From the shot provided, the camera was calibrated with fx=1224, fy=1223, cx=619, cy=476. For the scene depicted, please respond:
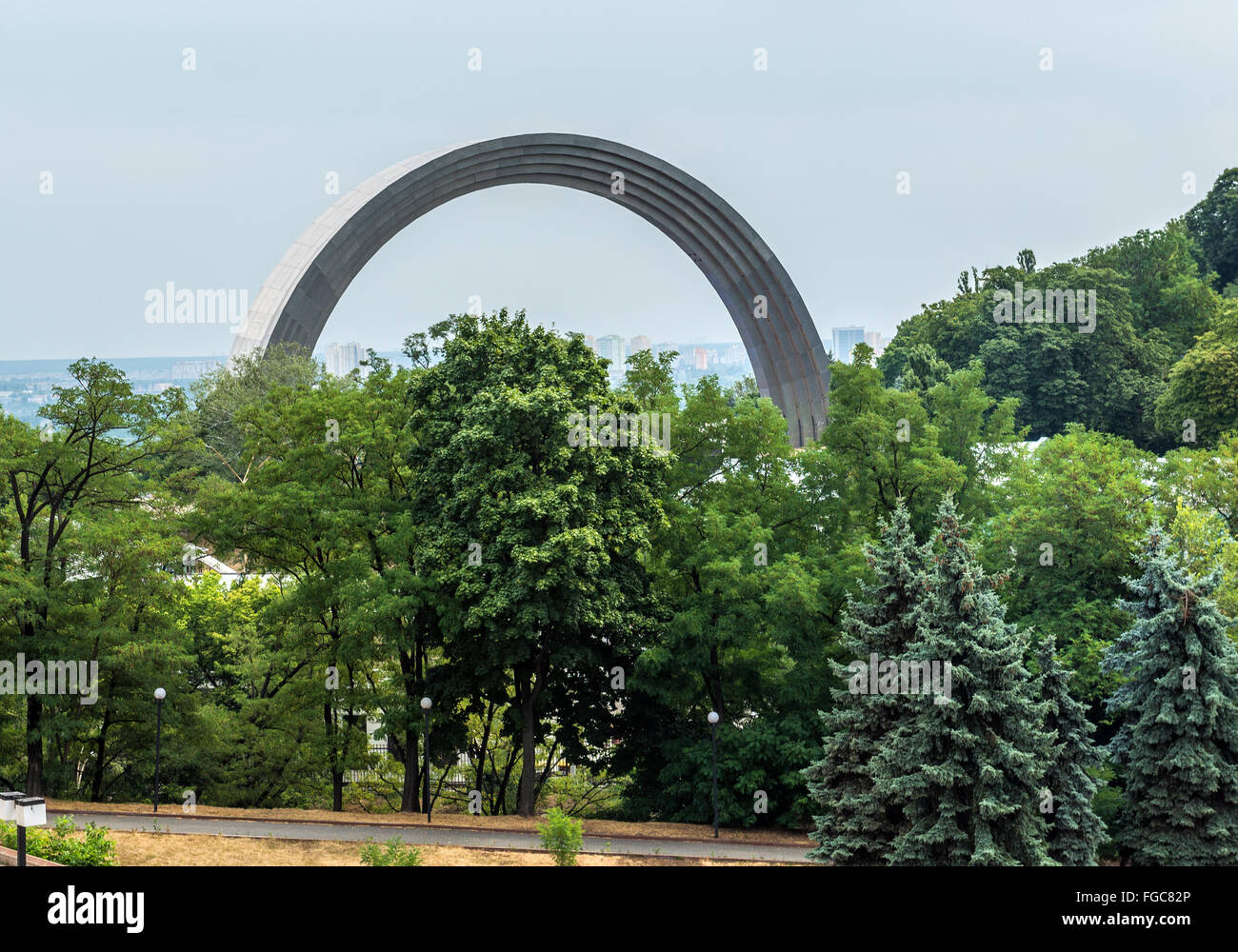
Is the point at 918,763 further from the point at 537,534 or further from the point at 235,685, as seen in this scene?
the point at 235,685

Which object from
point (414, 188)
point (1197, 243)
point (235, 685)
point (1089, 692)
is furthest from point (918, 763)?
point (1197, 243)

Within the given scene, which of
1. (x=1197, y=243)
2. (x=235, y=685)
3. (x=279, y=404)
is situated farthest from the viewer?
(x=1197, y=243)

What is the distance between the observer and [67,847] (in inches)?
583

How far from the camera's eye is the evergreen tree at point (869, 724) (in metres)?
18.3

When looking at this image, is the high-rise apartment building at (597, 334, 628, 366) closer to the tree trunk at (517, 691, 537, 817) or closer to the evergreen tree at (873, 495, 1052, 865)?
the tree trunk at (517, 691, 537, 817)

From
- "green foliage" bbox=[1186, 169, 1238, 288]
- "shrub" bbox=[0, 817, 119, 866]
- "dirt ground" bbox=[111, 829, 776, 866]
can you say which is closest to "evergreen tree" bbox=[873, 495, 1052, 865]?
"dirt ground" bbox=[111, 829, 776, 866]

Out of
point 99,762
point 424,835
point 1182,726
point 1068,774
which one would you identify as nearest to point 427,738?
point 424,835

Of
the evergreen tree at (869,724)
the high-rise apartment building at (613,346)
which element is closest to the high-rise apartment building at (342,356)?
the high-rise apartment building at (613,346)

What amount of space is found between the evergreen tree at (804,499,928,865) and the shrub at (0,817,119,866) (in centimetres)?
988

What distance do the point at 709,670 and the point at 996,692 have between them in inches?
311

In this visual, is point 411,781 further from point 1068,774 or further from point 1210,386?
point 1210,386

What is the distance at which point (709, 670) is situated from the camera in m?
24.3

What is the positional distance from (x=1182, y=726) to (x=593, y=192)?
38062mm

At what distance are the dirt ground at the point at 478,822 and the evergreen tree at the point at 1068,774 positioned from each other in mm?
4878
